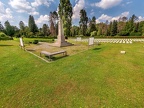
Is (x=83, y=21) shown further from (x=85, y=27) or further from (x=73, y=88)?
(x=73, y=88)

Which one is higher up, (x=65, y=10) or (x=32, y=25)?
(x=65, y=10)

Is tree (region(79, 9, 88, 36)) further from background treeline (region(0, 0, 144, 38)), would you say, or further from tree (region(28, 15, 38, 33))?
tree (region(28, 15, 38, 33))

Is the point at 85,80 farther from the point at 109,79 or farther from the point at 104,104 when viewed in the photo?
the point at 104,104

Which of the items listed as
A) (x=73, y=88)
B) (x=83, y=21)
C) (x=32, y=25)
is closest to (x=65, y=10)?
(x=83, y=21)

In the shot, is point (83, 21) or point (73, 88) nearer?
point (73, 88)

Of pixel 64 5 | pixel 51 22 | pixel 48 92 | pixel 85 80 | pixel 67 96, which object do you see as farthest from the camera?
pixel 51 22

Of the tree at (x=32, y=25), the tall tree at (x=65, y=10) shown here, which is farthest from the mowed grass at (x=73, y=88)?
the tree at (x=32, y=25)

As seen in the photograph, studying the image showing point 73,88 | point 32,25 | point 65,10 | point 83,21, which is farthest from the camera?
point 32,25

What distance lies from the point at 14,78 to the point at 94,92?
3574 millimetres

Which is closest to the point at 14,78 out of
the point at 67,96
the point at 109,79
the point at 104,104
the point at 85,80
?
the point at 67,96

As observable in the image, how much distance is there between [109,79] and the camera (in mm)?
4039

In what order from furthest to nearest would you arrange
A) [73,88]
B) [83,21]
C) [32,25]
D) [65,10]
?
[32,25] < [83,21] < [65,10] < [73,88]

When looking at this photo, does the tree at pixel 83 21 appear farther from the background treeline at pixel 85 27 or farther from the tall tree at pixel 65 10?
the tall tree at pixel 65 10

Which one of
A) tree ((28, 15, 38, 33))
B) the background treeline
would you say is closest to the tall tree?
the background treeline
